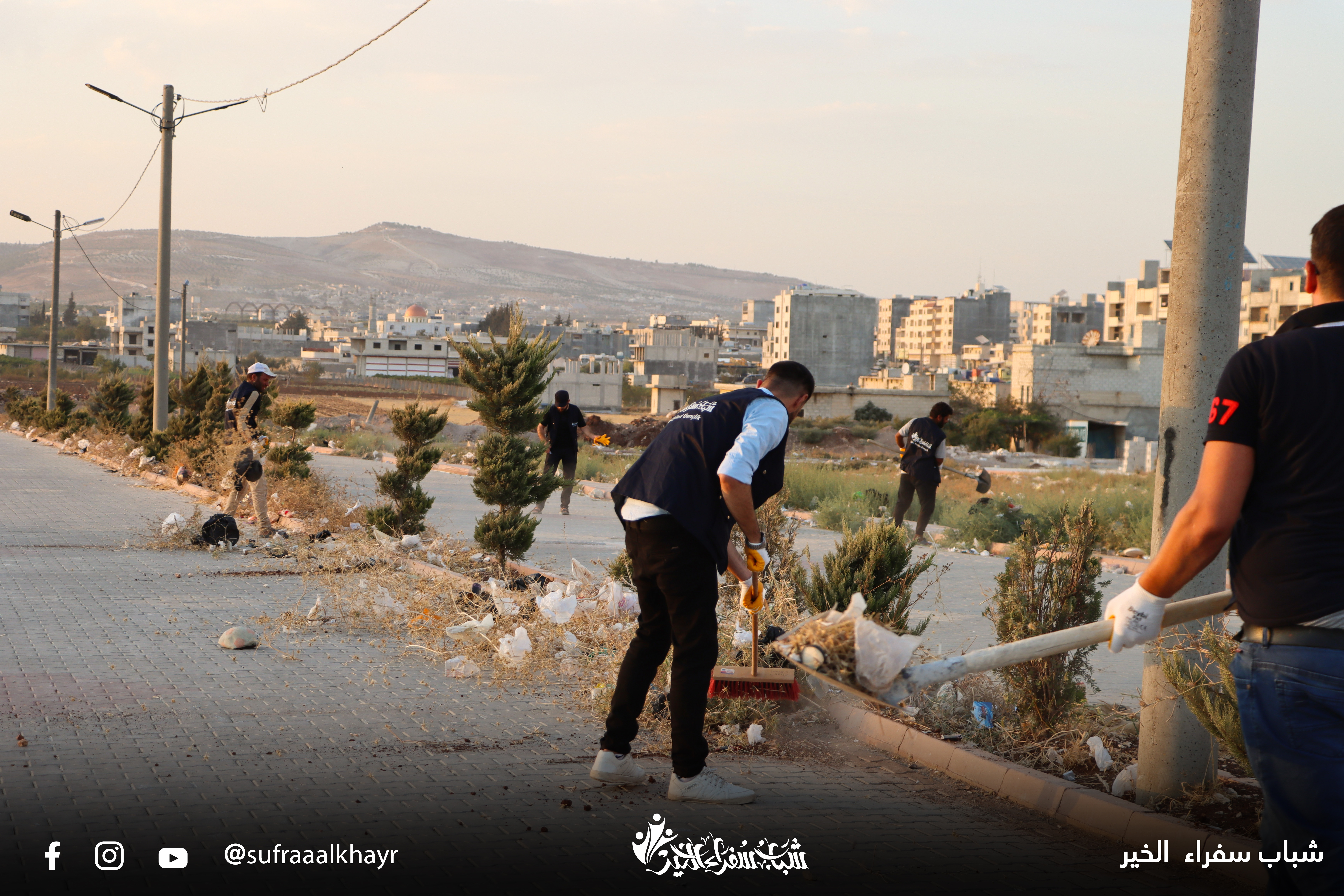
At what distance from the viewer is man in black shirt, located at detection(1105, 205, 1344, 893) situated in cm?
276

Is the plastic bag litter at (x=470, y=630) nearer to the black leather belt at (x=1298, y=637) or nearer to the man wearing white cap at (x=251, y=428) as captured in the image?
the man wearing white cap at (x=251, y=428)

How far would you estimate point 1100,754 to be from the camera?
5.31 meters

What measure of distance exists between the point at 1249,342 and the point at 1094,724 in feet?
11.6

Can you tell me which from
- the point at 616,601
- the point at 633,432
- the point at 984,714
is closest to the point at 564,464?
the point at 616,601

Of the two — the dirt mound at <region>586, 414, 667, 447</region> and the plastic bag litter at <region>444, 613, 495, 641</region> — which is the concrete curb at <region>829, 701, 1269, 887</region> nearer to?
the plastic bag litter at <region>444, 613, 495, 641</region>

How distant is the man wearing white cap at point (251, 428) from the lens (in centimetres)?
1231

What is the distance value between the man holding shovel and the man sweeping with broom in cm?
877

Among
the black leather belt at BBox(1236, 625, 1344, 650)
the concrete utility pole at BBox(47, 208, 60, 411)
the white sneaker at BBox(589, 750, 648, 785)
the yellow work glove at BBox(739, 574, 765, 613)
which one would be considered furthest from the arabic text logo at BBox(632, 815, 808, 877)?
the concrete utility pole at BBox(47, 208, 60, 411)

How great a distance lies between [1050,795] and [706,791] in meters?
1.47

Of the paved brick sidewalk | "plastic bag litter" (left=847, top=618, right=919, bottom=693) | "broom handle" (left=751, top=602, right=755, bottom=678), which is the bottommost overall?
the paved brick sidewalk

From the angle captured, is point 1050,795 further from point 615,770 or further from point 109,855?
point 109,855

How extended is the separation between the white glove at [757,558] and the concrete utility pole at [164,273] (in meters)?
17.9

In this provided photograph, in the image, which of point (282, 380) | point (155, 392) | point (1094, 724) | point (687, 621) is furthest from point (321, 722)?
point (282, 380)

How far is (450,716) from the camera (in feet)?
20.1
